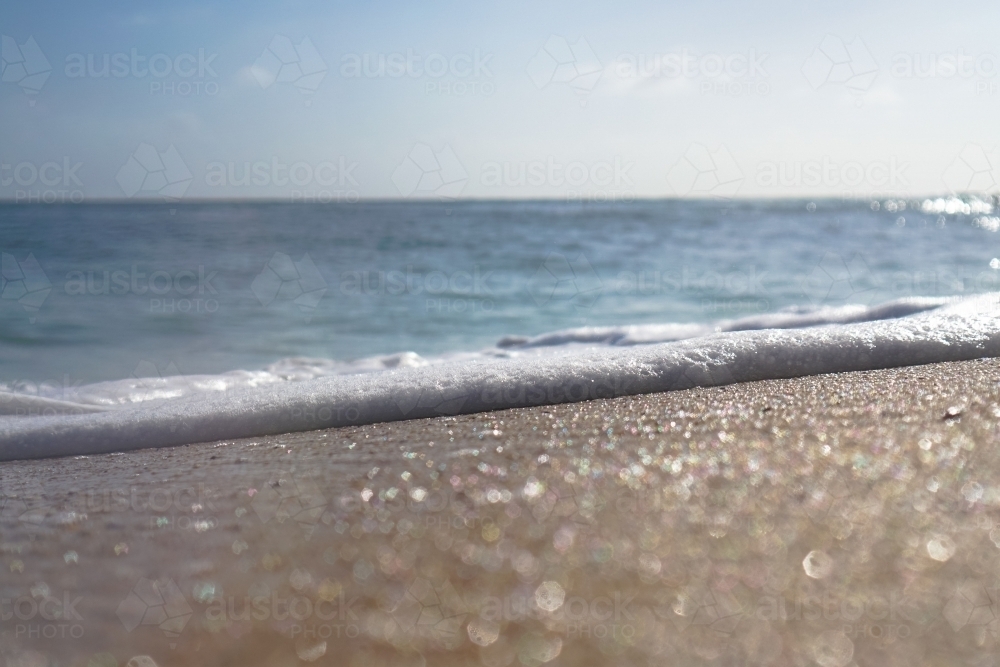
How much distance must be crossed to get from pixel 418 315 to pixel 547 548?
563cm

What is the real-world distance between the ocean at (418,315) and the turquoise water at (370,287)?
1.3 inches

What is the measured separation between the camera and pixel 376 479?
61.9 inches

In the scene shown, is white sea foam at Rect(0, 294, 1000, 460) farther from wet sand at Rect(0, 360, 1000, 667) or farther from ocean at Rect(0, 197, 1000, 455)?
wet sand at Rect(0, 360, 1000, 667)

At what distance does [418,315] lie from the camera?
22.1 feet

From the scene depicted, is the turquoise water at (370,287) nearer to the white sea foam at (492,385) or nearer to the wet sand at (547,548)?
the white sea foam at (492,385)

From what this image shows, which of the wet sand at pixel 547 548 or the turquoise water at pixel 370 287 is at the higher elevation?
the turquoise water at pixel 370 287

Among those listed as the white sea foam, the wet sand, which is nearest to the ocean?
the white sea foam

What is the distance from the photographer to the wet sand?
0.96 metres

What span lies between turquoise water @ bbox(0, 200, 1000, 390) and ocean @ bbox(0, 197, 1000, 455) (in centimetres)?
3

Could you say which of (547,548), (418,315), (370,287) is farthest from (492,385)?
(370,287)

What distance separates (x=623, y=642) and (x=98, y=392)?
3646mm

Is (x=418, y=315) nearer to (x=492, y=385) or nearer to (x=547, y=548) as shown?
(x=492, y=385)

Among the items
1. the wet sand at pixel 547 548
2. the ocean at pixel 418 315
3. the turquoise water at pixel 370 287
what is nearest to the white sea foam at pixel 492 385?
the ocean at pixel 418 315

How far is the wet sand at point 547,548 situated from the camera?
3.14 ft
